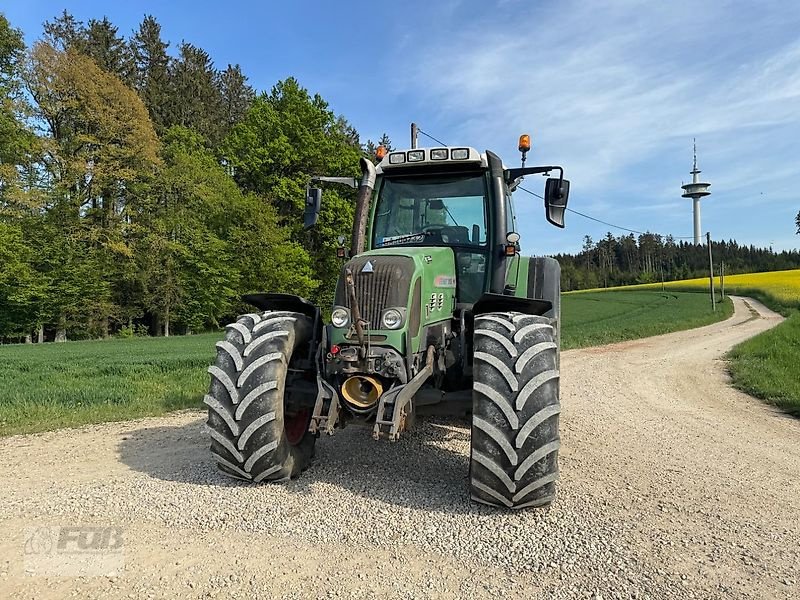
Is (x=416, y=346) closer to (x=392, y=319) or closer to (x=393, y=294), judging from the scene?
(x=392, y=319)

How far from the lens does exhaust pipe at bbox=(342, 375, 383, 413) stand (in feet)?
15.0

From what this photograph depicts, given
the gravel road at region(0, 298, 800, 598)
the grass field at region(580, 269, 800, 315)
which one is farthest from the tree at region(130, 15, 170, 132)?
the grass field at region(580, 269, 800, 315)

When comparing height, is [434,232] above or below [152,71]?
below

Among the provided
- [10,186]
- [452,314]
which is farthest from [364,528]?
[10,186]

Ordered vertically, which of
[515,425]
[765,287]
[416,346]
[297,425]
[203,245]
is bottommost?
[297,425]

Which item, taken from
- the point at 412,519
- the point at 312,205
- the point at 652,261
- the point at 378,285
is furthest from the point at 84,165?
the point at 652,261

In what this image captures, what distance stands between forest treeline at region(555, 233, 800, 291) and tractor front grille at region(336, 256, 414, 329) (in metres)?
89.6

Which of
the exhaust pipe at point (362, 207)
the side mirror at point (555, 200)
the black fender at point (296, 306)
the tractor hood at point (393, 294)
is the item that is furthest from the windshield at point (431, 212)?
the black fender at point (296, 306)

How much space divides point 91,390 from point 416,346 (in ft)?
25.3

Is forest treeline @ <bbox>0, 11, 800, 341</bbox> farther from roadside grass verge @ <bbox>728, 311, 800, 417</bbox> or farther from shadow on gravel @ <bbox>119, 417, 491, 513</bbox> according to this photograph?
shadow on gravel @ <bbox>119, 417, 491, 513</bbox>

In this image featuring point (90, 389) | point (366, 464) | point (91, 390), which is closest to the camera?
point (366, 464)

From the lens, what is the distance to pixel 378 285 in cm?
480

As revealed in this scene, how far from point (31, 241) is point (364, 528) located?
30.6m

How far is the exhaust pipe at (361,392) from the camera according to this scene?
458cm
